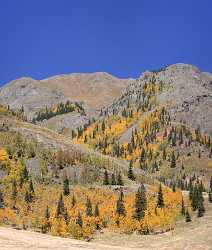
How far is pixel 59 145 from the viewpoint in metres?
173

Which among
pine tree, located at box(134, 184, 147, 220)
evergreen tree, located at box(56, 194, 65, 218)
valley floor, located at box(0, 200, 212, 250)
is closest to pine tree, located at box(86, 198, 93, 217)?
evergreen tree, located at box(56, 194, 65, 218)

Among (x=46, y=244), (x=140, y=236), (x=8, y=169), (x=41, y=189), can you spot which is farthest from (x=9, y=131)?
(x=46, y=244)

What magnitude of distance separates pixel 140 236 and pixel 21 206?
99.1 feet

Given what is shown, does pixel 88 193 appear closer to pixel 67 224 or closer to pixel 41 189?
pixel 41 189

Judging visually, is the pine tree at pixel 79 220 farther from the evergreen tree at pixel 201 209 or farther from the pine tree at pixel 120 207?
the evergreen tree at pixel 201 209

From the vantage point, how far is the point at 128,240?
10331 cm

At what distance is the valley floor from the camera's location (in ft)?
211

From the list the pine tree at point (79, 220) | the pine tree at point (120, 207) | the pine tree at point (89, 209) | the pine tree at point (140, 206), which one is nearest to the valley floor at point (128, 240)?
the pine tree at point (79, 220)

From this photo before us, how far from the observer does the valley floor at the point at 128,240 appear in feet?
211

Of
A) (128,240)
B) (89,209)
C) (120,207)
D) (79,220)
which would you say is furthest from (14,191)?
(128,240)

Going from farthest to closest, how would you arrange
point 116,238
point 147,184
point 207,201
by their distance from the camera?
point 147,184 < point 207,201 < point 116,238

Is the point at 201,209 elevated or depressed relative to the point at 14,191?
depressed

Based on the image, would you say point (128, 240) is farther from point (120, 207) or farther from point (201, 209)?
point (201, 209)

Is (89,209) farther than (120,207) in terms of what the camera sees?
No
